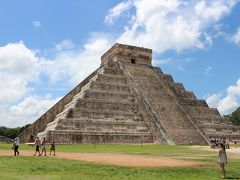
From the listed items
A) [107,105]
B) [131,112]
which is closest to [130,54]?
[131,112]

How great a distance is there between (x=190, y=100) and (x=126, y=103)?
10.5 meters

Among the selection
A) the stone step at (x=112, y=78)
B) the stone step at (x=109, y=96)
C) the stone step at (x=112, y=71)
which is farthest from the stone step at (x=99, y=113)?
the stone step at (x=112, y=71)

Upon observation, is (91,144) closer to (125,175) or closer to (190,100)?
(190,100)

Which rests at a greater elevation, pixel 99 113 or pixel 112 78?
pixel 112 78

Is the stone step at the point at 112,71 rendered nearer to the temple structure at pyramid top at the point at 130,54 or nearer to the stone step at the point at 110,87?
the stone step at the point at 110,87

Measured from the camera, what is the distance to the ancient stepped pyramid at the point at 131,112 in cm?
3178

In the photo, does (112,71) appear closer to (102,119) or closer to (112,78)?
(112,78)

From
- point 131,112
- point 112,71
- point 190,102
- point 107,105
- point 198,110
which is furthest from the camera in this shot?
point 190,102

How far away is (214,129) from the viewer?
39.7 metres

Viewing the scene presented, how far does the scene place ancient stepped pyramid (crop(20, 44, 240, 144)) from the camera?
1251 inches

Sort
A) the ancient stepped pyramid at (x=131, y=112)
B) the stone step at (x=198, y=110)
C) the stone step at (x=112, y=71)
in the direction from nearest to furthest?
1. the ancient stepped pyramid at (x=131, y=112)
2. the stone step at (x=198, y=110)
3. the stone step at (x=112, y=71)

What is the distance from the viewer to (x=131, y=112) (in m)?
35.8

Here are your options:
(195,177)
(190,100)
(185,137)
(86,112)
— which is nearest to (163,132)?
(185,137)

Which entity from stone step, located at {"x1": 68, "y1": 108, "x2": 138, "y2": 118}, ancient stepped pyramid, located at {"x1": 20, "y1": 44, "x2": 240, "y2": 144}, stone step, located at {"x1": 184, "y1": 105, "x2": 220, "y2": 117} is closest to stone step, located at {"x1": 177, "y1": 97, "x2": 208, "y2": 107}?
ancient stepped pyramid, located at {"x1": 20, "y1": 44, "x2": 240, "y2": 144}
